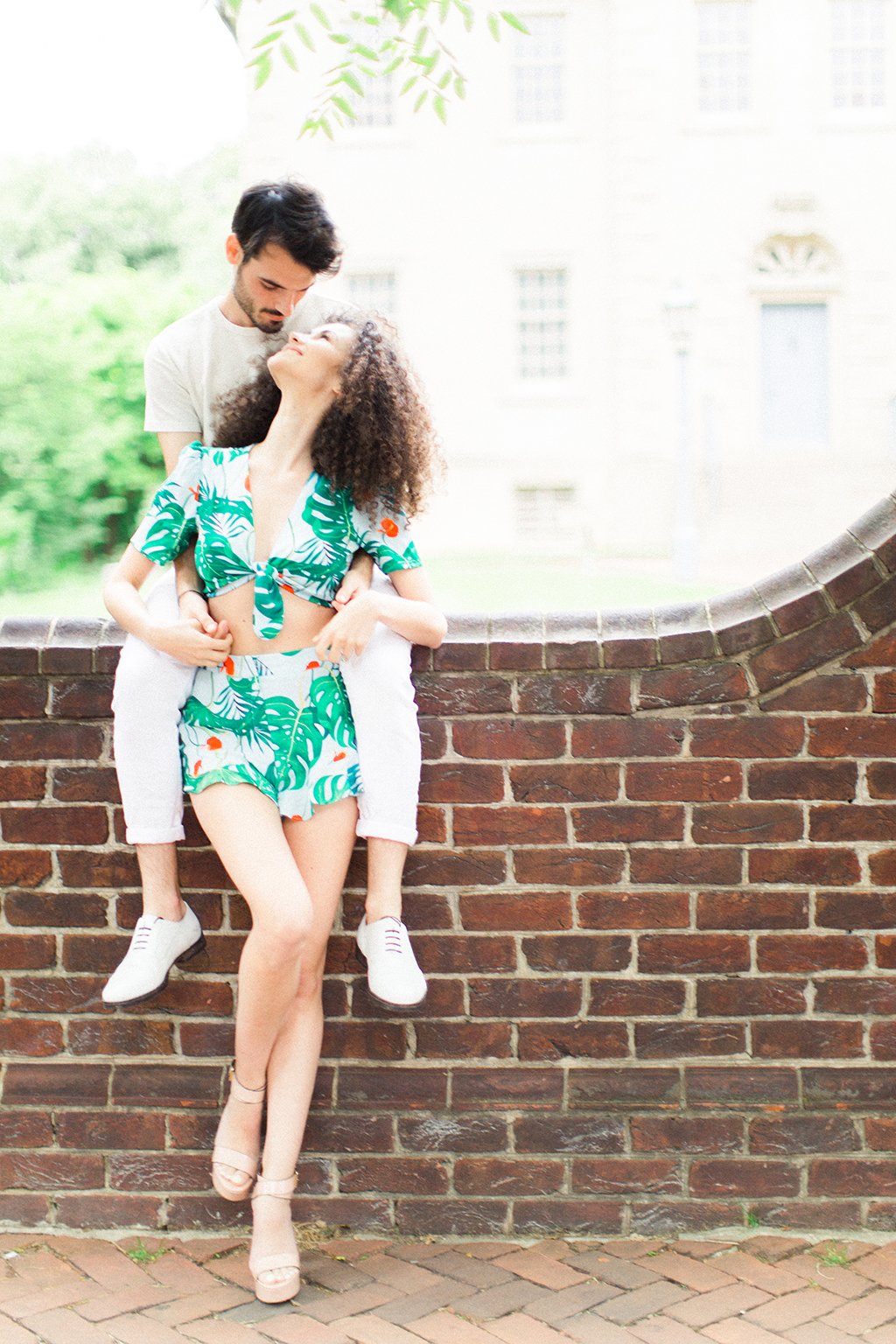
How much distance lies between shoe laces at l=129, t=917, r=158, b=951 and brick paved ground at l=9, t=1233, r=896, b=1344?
67 centimetres

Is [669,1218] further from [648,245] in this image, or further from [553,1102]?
[648,245]

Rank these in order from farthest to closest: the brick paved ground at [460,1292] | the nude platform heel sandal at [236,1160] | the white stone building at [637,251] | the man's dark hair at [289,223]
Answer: the white stone building at [637,251] → the man's dark hair at [289,223] → the nude platform heel sandal at [236,1160] → the brick paved ground at [460,1292]

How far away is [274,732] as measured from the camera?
9.18 ft

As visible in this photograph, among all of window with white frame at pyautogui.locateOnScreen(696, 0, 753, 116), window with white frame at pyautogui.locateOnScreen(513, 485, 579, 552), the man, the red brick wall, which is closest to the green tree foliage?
window with white frame at pyautogui.locateOnScreen(513, 485, 579, 552)

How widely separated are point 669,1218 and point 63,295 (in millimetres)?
22177

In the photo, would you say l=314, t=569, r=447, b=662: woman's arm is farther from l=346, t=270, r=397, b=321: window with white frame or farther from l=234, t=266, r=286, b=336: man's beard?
l=346, t=270, r=397, b=321: window with white frame

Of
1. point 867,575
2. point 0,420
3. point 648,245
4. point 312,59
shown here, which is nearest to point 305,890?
point 867,575

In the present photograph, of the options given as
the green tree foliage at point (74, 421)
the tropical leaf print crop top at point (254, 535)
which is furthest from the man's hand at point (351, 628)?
the green tree foliage at point (74, 421)

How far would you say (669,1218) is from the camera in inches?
119

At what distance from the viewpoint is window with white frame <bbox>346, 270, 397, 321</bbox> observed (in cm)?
2438

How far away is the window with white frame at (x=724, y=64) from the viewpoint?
950 inches

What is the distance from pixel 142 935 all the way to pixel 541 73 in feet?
78.6

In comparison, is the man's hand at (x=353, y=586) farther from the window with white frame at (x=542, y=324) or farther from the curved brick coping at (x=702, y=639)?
the window with white frame at (x=542, y=324)

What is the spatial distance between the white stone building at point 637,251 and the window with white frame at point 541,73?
41 mm
